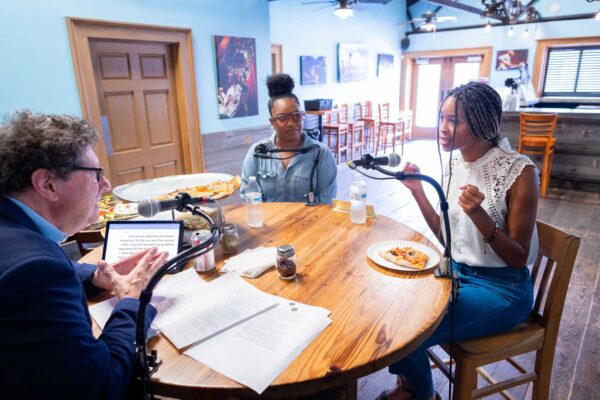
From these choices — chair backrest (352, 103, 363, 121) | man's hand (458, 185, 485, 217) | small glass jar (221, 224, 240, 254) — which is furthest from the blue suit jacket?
chair backrest (352, 103, 363, 121)

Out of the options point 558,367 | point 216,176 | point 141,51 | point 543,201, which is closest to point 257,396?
point 216,176

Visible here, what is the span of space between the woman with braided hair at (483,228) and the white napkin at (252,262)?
0.60m

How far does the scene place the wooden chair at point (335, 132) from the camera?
6.42 metres

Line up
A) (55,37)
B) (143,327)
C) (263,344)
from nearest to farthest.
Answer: (143,327) < (263,344) < (55,37)

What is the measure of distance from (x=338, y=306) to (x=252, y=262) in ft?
1.32

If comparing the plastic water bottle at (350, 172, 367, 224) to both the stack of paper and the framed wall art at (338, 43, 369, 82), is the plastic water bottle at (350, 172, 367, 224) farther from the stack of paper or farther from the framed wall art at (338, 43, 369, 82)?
the framed wall art at (338, 43, 369, 82)

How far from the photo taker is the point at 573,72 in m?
7.51

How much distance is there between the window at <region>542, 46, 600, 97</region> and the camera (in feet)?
24.0

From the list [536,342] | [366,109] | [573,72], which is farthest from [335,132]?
[536,342]

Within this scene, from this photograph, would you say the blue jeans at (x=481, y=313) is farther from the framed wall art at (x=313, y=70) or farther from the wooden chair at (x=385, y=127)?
the wooden chair at (x=385, y=127)

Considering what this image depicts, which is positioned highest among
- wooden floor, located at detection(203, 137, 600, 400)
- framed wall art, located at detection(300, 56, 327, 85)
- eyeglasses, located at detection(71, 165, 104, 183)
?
framed wall art, located at detection(300, 56, 327, 85)

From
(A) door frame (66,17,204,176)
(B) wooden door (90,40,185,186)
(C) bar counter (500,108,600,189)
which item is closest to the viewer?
(A) door frame (66,17,204,176)

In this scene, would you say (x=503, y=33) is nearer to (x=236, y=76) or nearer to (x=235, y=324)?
(x=236, y=76)

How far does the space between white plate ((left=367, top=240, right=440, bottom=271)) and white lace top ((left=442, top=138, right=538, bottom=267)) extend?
187mm
